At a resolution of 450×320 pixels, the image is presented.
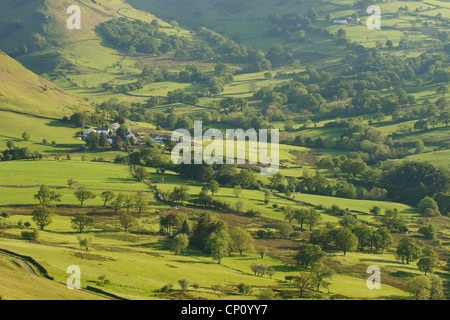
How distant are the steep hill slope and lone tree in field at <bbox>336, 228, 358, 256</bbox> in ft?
350

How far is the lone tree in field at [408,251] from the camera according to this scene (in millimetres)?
72125

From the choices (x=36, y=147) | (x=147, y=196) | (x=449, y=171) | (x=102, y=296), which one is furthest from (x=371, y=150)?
(x=102, y=296)

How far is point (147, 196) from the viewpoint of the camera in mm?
90688

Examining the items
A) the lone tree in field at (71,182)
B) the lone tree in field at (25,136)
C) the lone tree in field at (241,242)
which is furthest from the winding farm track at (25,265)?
the lone tree in field at (25,136)

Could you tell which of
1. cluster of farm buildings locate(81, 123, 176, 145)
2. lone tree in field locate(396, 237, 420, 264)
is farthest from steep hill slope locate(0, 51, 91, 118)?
lone tree in field locate(396, 237, 420, 264)

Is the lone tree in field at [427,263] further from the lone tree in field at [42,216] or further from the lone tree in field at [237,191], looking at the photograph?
the lone tree in field at [42,216]

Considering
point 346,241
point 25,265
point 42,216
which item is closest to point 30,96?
point 42,216

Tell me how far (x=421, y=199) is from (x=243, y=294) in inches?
2859

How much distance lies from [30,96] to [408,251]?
5088 inches

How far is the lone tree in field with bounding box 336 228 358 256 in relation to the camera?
240ft

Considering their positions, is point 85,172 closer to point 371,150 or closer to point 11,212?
point 11,212

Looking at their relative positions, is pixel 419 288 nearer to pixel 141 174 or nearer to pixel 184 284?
pixel 184 284

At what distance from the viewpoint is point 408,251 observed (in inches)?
2832
